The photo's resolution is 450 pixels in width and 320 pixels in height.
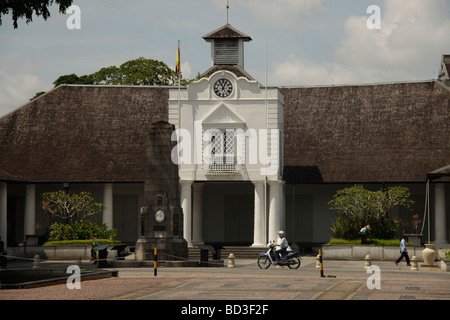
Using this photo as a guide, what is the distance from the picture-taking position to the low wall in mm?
43781

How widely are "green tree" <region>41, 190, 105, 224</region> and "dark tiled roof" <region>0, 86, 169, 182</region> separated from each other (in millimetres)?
1882

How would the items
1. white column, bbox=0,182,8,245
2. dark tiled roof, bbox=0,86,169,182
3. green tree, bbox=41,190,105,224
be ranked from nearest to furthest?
white column, bbox=0,182,8,245, green tree, bbox=41,190,105,224, dark tiled roof, bbox=0,86,169,182

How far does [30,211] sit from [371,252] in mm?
19489

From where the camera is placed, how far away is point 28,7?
107 feet

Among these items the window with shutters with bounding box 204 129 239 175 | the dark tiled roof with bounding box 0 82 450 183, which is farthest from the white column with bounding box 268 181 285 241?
the dark tiled roof with bounding box 0 82 450 183

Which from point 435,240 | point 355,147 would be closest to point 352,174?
point 355,147

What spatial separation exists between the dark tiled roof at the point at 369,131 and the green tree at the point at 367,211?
2622 mm

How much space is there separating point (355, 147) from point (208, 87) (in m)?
9.64

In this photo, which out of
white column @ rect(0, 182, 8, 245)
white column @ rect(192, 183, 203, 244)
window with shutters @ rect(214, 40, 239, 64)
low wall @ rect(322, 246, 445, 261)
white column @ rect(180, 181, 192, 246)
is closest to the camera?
low wall @ rect(322, 246, 445, 261)

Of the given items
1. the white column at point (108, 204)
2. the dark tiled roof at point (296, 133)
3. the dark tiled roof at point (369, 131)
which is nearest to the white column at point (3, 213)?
the dark tiled roof at point (296, 133)

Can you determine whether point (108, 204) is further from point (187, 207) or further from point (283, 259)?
point (283, 259)

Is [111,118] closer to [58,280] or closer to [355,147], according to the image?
[355,147]

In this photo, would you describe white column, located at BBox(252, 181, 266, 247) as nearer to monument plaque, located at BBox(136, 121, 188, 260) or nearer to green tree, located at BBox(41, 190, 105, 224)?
green tree, located at BBox(41, 190, 105, 224)

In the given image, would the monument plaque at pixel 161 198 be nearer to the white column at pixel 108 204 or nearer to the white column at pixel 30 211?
the white column at pixel 108 204
